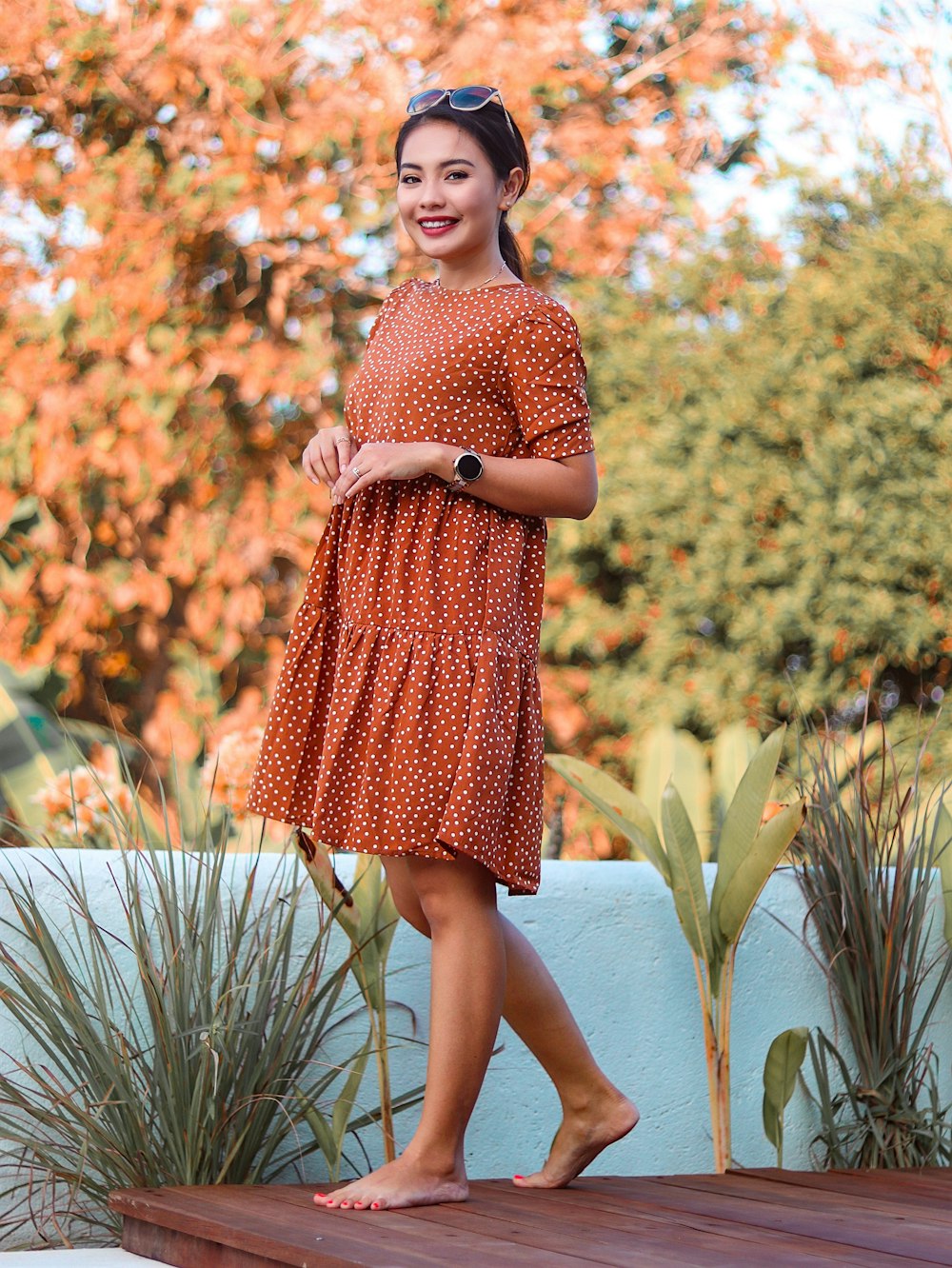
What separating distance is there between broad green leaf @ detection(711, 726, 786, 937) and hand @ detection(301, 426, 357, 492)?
119 cm

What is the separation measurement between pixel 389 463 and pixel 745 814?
1.29 metres

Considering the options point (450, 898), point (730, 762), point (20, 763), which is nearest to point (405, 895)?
point (450, 898)

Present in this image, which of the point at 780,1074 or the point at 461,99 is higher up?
the point at 461,99

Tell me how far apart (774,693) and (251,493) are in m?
2.33

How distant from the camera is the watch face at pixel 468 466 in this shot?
2488 mm

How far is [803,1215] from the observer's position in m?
2.50

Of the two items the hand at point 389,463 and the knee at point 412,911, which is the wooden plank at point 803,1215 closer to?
the knee at point 412,911

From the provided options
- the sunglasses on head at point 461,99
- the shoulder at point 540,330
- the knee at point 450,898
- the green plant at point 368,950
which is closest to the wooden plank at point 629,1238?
the knee at point 450,898

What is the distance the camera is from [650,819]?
3.37 m

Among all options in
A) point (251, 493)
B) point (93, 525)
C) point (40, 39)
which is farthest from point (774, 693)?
point (40, 39)

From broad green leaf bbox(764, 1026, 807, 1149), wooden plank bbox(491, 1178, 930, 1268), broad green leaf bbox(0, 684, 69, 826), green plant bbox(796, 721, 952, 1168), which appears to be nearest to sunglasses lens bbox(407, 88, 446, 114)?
green plant bbox(796, 721, 952, 1168)

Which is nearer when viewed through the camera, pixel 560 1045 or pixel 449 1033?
pixel 449 1033

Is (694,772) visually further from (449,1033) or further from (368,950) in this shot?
(449,1033)

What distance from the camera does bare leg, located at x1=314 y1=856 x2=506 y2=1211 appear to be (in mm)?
2439
